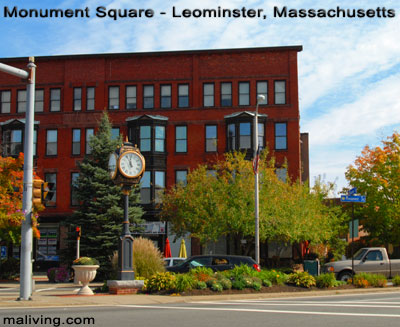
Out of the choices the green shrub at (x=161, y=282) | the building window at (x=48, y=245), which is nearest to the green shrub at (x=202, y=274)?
the green shrub at (x=161, y=282)

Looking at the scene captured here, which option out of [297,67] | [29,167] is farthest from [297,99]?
[29,167]

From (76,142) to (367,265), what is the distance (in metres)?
27.6

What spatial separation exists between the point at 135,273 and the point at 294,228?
45.2 ft

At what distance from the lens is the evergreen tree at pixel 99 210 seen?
33.8 metres

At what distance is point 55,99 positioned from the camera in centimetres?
4688

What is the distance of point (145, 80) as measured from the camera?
46.2 meters

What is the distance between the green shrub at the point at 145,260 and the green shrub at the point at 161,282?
148 centimetres

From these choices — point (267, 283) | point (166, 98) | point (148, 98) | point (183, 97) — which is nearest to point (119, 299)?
point (267, 283)

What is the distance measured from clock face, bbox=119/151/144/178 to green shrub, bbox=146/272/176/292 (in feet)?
12.8

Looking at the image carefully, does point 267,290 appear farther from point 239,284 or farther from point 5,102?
point 5,102

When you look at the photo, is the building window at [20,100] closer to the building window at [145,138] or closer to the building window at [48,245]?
the building window at [48,245]

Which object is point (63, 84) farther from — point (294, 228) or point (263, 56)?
point (294, 228)

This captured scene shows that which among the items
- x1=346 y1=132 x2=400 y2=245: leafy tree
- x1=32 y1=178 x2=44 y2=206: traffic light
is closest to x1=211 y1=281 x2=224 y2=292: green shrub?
x1=32 y1=178 x2=44 y2=206: traffic light

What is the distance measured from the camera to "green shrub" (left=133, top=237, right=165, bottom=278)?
2211cm
